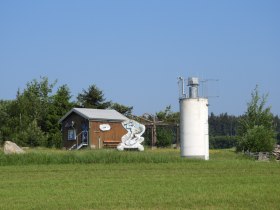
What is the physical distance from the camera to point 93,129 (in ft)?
171

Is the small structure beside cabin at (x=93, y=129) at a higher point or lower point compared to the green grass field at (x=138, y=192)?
higher

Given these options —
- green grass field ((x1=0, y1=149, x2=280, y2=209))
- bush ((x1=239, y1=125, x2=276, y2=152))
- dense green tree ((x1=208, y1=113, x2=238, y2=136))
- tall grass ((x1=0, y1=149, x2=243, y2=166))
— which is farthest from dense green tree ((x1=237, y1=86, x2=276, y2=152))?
dense green tree ((x1=208, y1=113, x2=238, y2=136))

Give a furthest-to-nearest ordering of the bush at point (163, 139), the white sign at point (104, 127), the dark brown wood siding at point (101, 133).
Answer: the bush at point (163, 139)
the white sign at point (104, 127)
the dark brown wood siding at point (101, 133)

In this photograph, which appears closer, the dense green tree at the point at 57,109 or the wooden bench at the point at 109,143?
the wooden bench at the point at 109,143

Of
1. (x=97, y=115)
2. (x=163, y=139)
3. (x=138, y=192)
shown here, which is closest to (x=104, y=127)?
(x=97, y=115)

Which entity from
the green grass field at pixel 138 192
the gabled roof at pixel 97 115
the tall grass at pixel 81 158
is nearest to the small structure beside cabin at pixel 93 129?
the gabled roof at pixel 97 115

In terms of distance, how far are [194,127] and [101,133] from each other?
18633 millimetres

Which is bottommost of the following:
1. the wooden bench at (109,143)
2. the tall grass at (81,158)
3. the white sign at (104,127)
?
the tall grass at (81,158)

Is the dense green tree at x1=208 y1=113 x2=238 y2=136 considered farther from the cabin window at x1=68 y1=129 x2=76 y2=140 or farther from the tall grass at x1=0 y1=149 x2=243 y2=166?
the tall grass at x1=0 y1=149 x2=243 y2=166

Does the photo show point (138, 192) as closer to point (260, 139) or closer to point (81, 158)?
point (81, 158)

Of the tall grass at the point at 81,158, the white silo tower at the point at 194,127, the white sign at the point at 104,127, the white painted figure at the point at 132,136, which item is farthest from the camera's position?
the white sign at the point at 104,127

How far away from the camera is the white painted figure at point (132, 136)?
45.3m

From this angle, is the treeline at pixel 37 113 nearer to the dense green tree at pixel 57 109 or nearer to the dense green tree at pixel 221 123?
the dense green tree at pixel 57 109

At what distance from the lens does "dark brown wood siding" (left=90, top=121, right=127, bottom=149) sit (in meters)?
52.2
